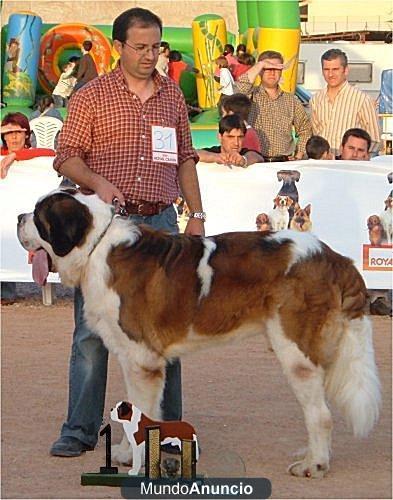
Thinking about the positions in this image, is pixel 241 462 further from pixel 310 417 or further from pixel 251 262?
pixel 251 262

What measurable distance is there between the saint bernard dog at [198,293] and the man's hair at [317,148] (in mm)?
5779

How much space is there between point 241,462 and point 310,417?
451 millimetres

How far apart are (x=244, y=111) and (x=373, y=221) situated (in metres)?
1.74

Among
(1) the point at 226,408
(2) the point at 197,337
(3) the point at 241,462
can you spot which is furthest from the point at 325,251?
(1) the point at 226,408

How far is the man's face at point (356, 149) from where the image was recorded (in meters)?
12.0

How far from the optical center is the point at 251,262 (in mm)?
6344

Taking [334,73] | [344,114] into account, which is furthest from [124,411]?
[334,73]

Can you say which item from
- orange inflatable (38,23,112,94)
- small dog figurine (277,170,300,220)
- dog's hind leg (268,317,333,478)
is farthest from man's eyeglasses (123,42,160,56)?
orange inflatable (38,23,112,94)

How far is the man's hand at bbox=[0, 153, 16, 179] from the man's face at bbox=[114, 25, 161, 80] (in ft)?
18.7

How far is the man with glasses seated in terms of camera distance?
12.7 m

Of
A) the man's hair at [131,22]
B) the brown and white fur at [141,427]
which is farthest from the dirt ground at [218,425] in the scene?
the man's hair at [131,22]

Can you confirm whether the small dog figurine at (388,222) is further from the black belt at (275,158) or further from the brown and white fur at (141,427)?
the brown and white fur at (141,427)

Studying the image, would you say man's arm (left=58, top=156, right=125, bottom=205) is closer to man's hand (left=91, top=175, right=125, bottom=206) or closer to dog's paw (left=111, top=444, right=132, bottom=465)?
man's hand (left=91, top=175, right=125, bottom=206)

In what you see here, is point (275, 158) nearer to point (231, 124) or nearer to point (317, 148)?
point (317, 148)
